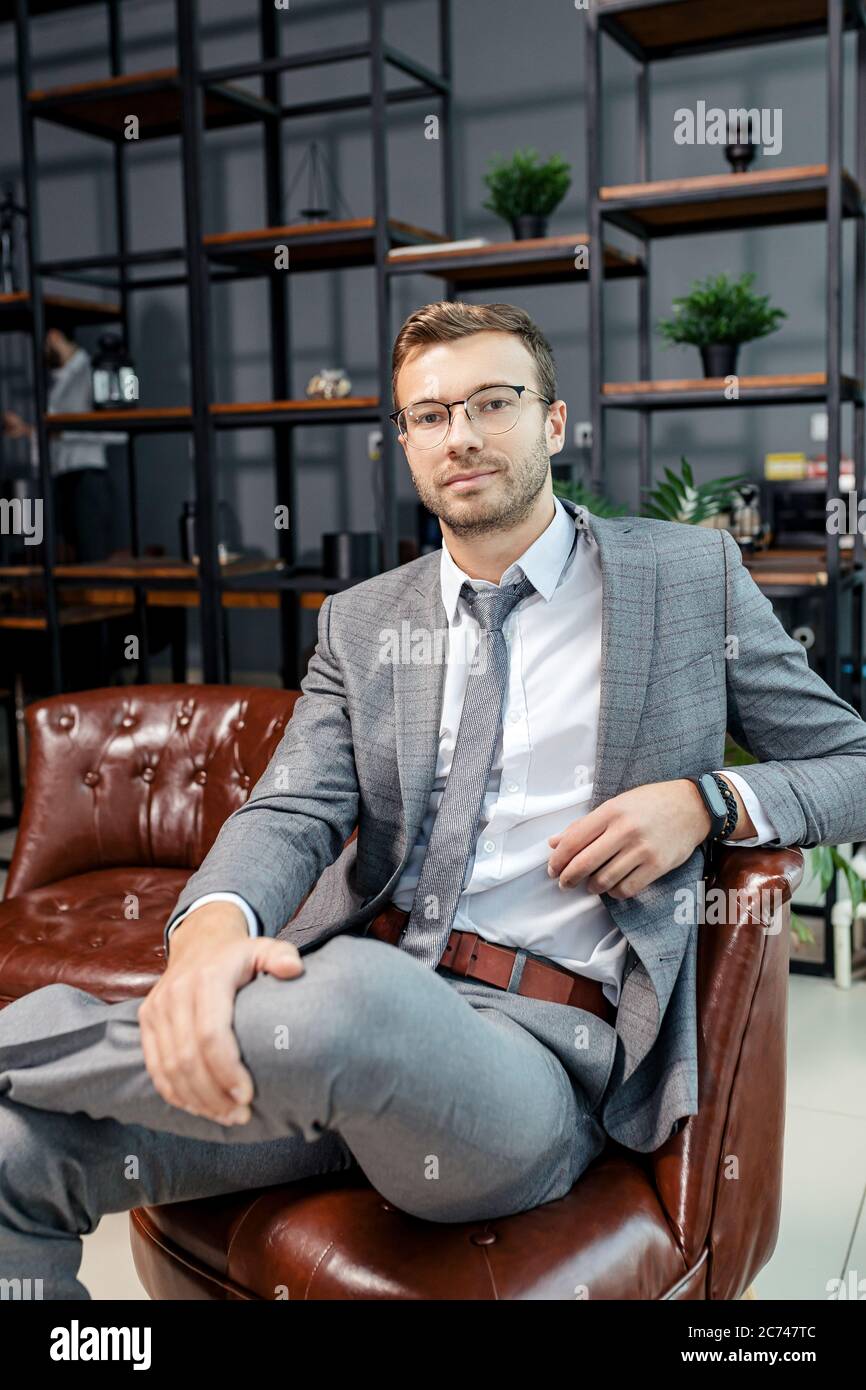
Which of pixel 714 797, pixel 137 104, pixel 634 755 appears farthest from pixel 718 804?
pixel 137 104

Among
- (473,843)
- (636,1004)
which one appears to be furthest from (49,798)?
(636,1004)

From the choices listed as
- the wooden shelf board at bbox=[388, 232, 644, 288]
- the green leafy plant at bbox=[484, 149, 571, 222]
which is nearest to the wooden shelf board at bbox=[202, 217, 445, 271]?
the wooden shelf board at bbox=[388, 232, 644, 288]

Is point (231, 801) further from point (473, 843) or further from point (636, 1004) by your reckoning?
point (636, 1004)

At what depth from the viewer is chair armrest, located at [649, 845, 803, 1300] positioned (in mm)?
1390

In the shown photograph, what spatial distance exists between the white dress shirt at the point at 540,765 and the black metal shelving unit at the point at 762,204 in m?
1.49

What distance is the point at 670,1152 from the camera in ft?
4.62

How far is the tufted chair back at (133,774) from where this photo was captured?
2.52 metres

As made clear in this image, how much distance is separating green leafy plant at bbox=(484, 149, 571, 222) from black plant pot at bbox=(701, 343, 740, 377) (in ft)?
2.27

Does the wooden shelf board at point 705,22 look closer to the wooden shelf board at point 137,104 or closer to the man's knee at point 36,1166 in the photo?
the wooden shelf board at point 137,104

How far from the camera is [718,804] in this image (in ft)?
4.77

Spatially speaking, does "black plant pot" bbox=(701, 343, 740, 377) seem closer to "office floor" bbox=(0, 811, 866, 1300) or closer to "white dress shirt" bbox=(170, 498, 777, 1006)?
"office floor" bbox=(0, 811, 866, 1300)

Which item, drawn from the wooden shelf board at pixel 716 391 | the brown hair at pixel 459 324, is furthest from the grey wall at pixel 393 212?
the brown hair at pixel 459 324

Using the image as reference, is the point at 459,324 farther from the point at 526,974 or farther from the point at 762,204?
the point at 762,204
